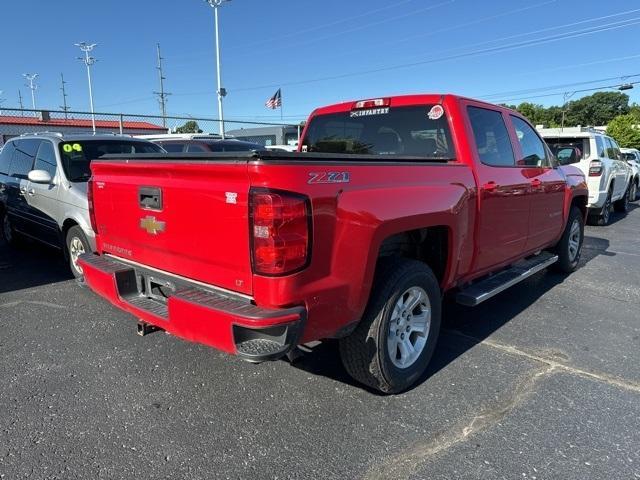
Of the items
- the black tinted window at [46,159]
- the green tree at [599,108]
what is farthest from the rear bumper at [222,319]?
the green tree at [599,108]

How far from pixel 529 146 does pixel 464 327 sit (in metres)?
2.03

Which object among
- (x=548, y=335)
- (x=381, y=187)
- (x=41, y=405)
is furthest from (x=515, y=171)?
(x=41, y=405)

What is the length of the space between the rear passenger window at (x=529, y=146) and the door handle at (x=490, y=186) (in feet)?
2.64

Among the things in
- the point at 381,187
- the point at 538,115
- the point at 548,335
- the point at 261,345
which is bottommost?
the point at 548,335

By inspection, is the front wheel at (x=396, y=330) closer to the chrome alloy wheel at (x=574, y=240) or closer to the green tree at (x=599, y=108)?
the chrome alloy wheel at (x=574, y=240)

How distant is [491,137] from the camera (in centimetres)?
428

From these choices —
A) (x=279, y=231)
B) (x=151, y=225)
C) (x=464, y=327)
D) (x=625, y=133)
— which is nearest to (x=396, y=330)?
(x=279, y=231)

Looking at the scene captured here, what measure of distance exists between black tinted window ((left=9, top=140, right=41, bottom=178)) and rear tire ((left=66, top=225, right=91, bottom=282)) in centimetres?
159

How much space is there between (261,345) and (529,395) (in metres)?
1.98

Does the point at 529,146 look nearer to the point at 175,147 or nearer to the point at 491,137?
the point at 491,137

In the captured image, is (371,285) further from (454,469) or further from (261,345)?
(454,469)

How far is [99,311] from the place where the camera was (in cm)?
475

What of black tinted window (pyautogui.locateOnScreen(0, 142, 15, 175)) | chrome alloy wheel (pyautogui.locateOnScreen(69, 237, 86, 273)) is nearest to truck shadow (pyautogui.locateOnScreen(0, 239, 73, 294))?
chrome alloy wheel (pyautogui.locateOnScreen(69, 237, 86, 273))

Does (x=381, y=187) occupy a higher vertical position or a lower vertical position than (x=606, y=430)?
higher
